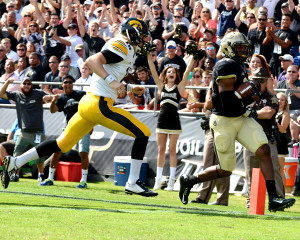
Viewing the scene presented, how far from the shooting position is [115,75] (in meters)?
9.21

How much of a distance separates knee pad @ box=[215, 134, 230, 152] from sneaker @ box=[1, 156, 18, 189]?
2873 mm

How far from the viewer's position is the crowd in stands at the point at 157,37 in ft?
50.2

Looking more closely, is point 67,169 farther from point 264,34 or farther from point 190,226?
point 190,226

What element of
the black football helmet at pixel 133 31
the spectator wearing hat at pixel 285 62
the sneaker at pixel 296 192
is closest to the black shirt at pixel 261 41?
the spectator wearing hat at pixel 285 62

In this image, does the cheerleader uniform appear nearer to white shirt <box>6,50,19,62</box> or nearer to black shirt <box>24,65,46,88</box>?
black shirt <box>24,65,46,88</box>

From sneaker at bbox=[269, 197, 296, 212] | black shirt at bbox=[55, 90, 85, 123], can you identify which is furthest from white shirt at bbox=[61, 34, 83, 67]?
sneaker at bbox=[269, 197, 296, 212]

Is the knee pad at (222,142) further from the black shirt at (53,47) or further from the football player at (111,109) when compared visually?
the black shirt at (53,47)

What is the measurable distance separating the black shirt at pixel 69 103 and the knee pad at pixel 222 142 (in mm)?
5094

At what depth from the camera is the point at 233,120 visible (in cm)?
821

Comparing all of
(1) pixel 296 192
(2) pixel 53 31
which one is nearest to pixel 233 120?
(1) pixel 296 192

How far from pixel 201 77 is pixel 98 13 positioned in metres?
6.29

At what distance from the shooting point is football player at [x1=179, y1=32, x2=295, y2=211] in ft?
26.3

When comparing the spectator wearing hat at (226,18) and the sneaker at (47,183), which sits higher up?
the spectator wearing hat at (226,18)

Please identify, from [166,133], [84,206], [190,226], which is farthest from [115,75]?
[166,133]
